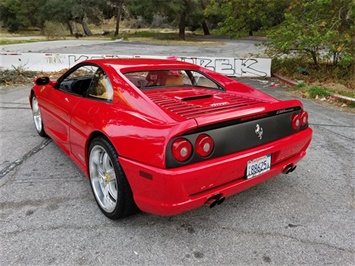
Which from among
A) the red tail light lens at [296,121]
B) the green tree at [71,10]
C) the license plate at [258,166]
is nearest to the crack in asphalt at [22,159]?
the license plate at [258,166]

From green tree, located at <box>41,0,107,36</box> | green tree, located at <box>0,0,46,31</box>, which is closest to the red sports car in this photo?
green tree, located at <box>41,0,107,36</box>

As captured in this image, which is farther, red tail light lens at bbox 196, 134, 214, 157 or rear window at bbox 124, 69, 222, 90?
rear window at bbox 124, 69, 222, 90

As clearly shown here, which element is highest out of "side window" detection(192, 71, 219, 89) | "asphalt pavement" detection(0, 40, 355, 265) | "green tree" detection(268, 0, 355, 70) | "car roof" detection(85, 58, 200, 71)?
"green tree" detection(268, 0, 355, 70)

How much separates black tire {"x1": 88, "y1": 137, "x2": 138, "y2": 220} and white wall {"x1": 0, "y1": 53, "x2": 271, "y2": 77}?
8588 mm

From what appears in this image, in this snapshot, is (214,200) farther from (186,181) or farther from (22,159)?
(22,159)

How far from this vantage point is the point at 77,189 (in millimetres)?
3188

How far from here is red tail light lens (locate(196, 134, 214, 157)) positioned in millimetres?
2154

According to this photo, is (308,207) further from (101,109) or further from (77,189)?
(77,189)

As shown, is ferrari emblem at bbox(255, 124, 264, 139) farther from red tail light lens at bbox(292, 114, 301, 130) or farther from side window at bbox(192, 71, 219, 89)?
side window at bbox(192, 71, 219, 89)

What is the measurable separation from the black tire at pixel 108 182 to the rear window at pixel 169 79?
85 centimetres

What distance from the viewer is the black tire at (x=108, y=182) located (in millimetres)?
2379

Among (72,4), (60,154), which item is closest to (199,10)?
(72,4)

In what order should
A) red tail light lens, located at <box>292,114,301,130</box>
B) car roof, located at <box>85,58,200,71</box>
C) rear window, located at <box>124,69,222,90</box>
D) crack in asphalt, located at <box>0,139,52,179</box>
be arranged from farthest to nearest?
1. crack in asphalt, located at <box>0,139,52,179</box>
2. rear window, located at <box>124,69,222,90</box>
3. car roof, located at <box>85,58,200,71</box>
4. red tail light lens, located at <box>292,114,301,130</box>

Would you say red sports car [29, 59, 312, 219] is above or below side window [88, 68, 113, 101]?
below
